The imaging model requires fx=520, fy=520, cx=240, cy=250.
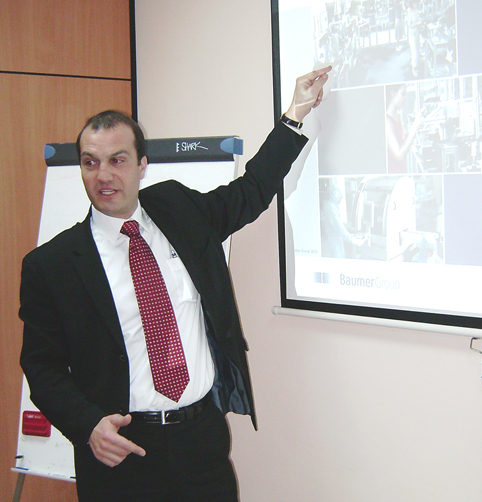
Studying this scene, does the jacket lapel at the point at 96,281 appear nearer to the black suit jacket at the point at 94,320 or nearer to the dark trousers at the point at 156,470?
the black suit jacket at the point at 94,320

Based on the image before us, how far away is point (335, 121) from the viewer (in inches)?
70.9

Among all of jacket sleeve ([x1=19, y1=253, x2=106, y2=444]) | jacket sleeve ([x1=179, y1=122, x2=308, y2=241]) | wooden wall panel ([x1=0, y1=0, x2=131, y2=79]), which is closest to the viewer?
jacket sleeve ([x1=19, y1=253, x2=106, y2=444])

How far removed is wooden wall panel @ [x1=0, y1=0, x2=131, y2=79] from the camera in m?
2.42

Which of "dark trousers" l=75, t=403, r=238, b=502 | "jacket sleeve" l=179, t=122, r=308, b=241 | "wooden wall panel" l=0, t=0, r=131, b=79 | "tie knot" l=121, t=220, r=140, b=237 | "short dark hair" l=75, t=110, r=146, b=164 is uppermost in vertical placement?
"wooden wall panel" l=0, t=0, r=131, b=79

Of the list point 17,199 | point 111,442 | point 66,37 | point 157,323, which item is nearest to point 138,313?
point 157,323

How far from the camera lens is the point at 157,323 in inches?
59.9

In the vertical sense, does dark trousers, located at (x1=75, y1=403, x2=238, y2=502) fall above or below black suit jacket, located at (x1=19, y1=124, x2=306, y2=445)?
below

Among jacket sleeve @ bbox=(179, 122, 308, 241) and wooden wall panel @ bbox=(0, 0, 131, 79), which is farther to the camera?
wooden wall panel @ bbox=(0, 0, 131, 79)

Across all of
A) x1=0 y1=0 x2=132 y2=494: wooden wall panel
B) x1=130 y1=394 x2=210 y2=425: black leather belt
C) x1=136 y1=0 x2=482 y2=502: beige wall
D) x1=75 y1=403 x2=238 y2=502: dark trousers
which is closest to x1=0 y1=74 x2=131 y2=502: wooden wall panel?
x1=0 y1=0 x2=132 y2=494: wooden wall panel

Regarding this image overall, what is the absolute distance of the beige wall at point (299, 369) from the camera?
5.55 ft

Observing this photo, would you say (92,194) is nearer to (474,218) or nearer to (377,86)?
(377,86)

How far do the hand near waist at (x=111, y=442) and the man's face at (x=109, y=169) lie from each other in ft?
1.96

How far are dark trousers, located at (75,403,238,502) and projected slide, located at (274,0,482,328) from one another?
0.69 meters

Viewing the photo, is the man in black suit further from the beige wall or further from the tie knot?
the beige wall
